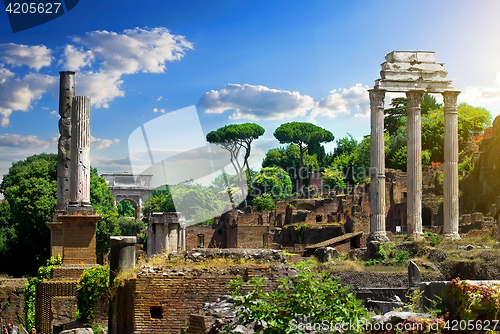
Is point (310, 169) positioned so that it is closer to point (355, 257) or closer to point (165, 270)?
point (355, 257)

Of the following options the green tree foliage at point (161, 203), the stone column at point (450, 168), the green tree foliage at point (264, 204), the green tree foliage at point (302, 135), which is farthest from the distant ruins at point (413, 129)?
the green tree foliage at point (302, 135)

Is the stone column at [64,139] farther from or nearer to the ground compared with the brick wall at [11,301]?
farther from the ground

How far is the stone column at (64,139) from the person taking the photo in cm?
1866

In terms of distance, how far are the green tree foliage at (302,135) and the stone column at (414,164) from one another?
43.3 metres

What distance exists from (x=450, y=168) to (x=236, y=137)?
41569mm

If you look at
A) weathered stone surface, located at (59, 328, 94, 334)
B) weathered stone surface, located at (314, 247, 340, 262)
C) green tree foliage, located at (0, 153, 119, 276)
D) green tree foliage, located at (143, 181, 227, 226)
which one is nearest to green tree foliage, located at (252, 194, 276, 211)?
green tree foliage, located at (143, 181, 227, 226)

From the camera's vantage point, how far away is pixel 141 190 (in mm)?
87250

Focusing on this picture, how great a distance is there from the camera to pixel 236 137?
7119 cm

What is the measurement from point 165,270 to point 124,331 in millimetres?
1487

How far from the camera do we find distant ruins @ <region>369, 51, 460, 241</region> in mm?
30359

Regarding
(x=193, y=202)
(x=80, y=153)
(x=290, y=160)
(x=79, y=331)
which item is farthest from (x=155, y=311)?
(x=290, y=160)

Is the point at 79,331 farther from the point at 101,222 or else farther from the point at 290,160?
the point at 290,160

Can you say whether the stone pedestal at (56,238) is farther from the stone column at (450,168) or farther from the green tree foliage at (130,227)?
the green tree foliage at (130,227)

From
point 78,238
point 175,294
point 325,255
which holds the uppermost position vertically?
point 78,238
